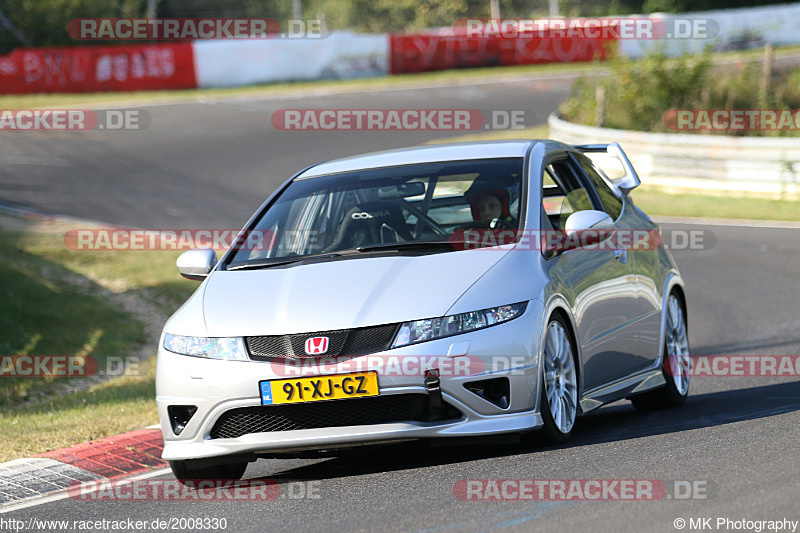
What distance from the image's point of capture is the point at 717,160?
2016cm

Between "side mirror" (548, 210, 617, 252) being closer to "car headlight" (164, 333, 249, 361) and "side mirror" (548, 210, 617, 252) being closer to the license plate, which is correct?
the license plate

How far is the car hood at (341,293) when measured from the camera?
18.9 feet

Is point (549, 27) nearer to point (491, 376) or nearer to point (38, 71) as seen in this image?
point (38, 71)

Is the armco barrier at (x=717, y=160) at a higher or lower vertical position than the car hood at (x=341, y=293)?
lower

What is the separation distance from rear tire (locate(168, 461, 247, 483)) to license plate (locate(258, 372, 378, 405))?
73 cm

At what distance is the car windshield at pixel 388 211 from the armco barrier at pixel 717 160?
1307 centimetres

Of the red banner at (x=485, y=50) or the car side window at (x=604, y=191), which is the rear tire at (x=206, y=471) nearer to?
the car side window at (x=604, y=191)

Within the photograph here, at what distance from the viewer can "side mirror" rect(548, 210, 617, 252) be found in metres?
6.61

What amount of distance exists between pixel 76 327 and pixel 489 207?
7204 millimetres

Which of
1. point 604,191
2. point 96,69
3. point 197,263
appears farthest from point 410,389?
point 96,69

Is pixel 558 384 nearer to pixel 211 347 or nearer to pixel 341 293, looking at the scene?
pixel 341 293

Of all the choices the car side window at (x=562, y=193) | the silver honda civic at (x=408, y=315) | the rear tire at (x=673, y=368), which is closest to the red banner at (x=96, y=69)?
the silver honda civic at (x=408, y=315)

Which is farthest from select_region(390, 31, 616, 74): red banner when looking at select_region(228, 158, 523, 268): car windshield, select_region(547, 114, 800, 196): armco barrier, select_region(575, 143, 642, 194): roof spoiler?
select_region(228, 158, 523, 268): car windshield

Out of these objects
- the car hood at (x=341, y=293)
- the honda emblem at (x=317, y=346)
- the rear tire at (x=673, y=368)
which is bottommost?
the rear tire at (x=673, y=368)
